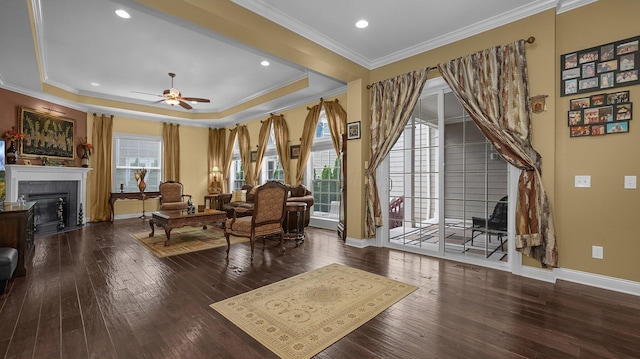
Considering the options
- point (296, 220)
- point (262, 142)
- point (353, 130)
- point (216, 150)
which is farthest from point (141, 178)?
point (353, 130)

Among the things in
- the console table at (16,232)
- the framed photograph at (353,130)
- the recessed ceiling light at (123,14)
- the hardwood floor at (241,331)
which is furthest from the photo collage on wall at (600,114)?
the console table at (16,232)

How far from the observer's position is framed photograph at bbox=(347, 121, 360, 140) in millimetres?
4844

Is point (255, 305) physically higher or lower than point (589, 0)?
lower

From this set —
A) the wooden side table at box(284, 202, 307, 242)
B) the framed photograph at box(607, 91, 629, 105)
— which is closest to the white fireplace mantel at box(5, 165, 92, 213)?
the wooden side table at box(284, 202, 307, 242)

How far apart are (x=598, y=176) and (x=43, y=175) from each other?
954cm

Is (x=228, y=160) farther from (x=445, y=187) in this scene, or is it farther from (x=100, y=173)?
(x=445, y=187)

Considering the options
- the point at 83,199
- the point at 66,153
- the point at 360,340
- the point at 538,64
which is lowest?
the point at 360,340

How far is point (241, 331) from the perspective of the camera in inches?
82.8

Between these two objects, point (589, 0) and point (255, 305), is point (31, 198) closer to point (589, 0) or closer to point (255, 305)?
point (255, 305)

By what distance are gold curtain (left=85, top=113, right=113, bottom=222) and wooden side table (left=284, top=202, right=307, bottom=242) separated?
5.43 m

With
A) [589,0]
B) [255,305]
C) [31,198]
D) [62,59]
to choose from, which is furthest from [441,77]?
[31,198]

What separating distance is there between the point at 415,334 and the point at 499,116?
9.33 feet

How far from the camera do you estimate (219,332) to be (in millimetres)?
2088

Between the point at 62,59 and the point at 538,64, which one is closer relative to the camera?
the point at 538,64
